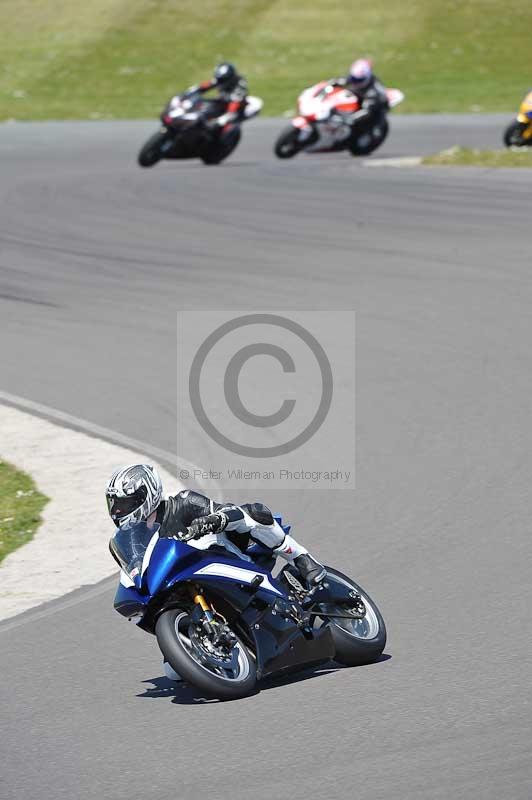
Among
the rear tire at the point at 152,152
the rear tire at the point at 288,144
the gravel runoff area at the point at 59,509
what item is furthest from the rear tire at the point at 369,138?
the gravel runoff area at the point at 59,509

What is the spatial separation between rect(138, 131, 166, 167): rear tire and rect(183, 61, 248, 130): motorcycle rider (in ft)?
3.71

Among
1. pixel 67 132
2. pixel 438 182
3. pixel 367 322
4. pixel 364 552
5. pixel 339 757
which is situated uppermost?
pixel 339 757

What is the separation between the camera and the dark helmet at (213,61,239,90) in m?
28.1

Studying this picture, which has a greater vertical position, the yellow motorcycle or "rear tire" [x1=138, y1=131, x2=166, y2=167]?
the yellow motorcycle

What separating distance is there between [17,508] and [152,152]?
1672cm

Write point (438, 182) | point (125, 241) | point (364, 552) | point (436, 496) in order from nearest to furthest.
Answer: point (364, 552) < point (436, 496) < point (125, 241) < point (438, 182)

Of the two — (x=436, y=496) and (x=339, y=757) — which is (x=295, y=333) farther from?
(x=339, y=757)

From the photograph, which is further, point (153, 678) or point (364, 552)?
point (364, 552)

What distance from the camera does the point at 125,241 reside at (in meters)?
→ 21.0

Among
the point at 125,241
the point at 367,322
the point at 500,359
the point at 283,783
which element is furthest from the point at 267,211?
the point at 283,783

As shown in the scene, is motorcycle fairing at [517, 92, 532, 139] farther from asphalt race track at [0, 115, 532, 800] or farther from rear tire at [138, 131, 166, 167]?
rear tire at [138, 131, 166, 167]

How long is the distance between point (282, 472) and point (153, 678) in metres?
4.04
